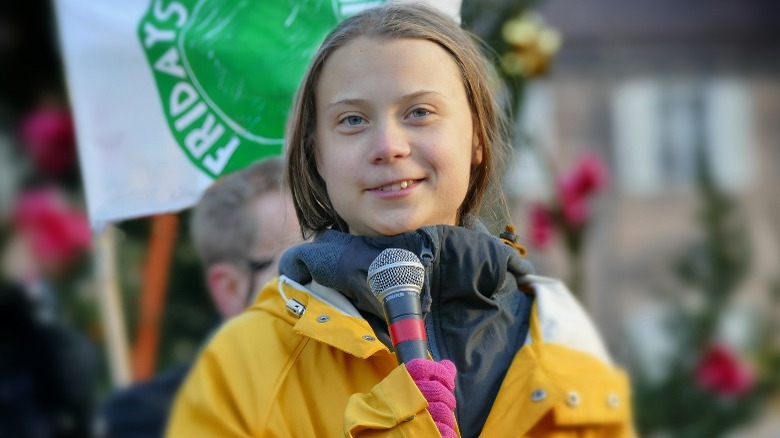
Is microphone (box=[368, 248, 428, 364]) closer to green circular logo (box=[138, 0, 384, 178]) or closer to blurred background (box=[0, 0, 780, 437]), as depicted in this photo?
blurred background (box=[0, 0, 780, 437])

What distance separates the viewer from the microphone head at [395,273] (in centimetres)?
212

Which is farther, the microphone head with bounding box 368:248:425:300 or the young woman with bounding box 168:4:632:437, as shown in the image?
the young woman with bounding box 168:4:632:437

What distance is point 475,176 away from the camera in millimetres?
2523

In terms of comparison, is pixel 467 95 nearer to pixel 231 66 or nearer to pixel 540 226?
pixel 231 66

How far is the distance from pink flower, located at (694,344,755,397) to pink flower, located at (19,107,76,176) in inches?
122

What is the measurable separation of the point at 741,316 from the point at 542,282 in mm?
5317

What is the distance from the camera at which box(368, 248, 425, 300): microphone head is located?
212 cm

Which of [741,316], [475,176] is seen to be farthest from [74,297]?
[475,176]

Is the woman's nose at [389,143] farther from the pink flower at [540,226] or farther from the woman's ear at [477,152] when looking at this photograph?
the pink flower at [540,226]

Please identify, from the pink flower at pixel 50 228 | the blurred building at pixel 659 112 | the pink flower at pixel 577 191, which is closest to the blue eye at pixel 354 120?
the pink flower at pixel 577 191

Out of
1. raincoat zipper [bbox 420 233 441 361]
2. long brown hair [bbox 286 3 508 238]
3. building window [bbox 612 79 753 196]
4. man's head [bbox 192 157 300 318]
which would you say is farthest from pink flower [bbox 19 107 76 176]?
building window [bbox 612 79 753 196]

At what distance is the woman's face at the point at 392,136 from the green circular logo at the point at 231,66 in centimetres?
83

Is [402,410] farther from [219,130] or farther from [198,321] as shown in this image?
[198,321]

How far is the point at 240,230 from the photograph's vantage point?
3.82 metres
